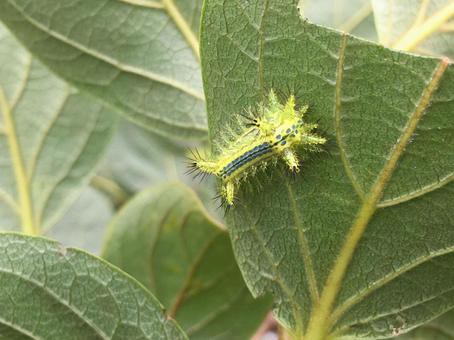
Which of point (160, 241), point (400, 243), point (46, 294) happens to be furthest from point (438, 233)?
point (160, 241)

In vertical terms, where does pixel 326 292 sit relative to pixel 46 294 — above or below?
above

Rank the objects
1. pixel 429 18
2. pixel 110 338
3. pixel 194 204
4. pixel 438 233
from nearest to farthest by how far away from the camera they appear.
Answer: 1. pixel 438 233
2. pixel 110 338
3. pixel 429 18
4. pixel 194 204

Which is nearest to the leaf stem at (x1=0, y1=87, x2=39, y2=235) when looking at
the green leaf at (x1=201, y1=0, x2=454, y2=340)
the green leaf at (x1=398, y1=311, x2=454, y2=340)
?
the green leaf at (x1=201, y1=0, x2=454, y2=340)

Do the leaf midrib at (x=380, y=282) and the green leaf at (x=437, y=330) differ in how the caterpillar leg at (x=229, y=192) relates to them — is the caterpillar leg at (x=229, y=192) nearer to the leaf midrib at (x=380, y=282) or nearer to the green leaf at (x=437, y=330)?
the leaf midrib at (x=380, y=282)

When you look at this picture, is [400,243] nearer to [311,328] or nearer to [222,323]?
[311,328]

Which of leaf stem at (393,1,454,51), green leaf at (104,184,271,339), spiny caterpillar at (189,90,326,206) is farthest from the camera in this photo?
green leaf at (104,184,271,339)

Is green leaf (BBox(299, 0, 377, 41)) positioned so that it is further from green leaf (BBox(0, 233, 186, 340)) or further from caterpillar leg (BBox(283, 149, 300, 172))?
green leaf (BBox(0, 233, 186, 340))

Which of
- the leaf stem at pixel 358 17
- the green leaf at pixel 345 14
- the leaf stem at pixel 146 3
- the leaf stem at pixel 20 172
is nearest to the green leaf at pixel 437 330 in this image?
the green leaf at pixel 345 14

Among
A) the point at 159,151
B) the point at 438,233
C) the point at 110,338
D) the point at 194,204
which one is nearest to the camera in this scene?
the point at 438,233
